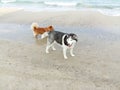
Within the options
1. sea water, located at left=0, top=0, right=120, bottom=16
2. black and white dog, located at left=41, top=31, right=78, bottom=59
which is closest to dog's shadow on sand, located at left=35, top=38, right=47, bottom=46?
black and white dog, located at left=41, top=31, right=78, bottom=59

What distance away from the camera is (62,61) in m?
7.44

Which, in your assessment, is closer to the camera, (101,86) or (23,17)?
(101,86)

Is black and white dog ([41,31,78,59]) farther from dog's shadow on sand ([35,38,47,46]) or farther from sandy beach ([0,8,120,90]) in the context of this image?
dog's shadow on sand ([35,38,47,46])

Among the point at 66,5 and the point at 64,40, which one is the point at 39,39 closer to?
the point at 64,40

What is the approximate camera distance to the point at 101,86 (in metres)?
5.69

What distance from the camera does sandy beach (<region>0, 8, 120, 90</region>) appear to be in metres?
5.84

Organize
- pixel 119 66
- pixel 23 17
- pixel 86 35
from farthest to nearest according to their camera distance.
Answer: pixel 23 17
pixel 86 35
pixel 119 66

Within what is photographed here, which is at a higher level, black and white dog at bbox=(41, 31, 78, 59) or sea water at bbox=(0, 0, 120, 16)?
black and white dog at bbox=(41, 31, 78, 59)

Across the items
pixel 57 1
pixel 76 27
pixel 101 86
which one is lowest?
pixel 57 1

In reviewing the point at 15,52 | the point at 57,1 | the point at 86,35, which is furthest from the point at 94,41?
the point at 57,1

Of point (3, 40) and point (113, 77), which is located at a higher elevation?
point (113, 77)

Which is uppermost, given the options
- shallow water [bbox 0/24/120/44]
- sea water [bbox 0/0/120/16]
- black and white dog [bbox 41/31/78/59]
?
black and white dog [bbox 41/31/78/59]

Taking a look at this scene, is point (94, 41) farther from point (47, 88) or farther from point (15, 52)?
point (47, 88)

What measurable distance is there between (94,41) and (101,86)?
3716 mm
